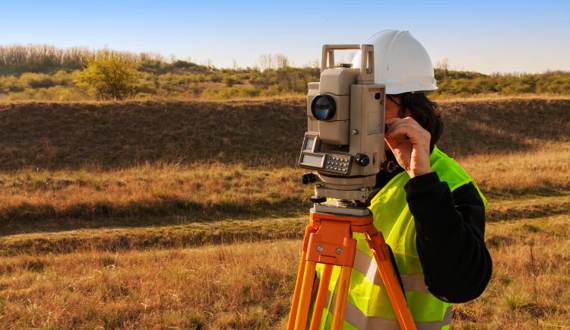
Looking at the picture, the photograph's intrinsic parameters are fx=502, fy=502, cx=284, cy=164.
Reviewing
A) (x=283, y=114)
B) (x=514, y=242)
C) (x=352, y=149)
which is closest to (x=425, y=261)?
(x=352, y=149)

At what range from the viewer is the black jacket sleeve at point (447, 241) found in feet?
4.73

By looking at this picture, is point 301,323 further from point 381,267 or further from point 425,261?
point 425,261

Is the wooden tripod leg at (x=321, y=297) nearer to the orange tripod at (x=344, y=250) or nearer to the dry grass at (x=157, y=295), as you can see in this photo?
the orange tripod at (x=344, y=250)

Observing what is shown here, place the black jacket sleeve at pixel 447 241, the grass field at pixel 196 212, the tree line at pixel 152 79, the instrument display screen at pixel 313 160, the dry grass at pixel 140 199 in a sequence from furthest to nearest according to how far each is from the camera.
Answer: the tree line at pixel 152 79 → the dry grass at pixel 140 199 → the grass field at pixel 196 212 → the instrument display screen at pixel 313 160 → the black jacket sleeve at pixel 447 241

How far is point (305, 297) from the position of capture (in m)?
1.71

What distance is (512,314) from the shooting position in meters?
3.77

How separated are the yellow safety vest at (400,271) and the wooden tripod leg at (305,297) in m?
0.19

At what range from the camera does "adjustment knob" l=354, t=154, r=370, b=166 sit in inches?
59.1

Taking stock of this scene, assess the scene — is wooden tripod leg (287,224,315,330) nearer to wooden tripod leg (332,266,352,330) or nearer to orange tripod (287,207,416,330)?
orange tripod (287,207,416,330)

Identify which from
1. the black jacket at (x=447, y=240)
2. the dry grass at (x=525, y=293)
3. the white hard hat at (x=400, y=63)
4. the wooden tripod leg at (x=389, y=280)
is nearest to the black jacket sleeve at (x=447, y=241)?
the black jacket at (x=447, y=240)

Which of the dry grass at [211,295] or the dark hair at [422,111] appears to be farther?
the dry grass at [211,295]

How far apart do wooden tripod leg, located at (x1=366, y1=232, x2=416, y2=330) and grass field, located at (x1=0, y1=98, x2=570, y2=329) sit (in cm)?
223

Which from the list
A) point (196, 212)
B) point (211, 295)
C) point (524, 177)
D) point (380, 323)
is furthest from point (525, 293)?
point (524, 177)

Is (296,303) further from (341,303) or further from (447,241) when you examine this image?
(447,241)
